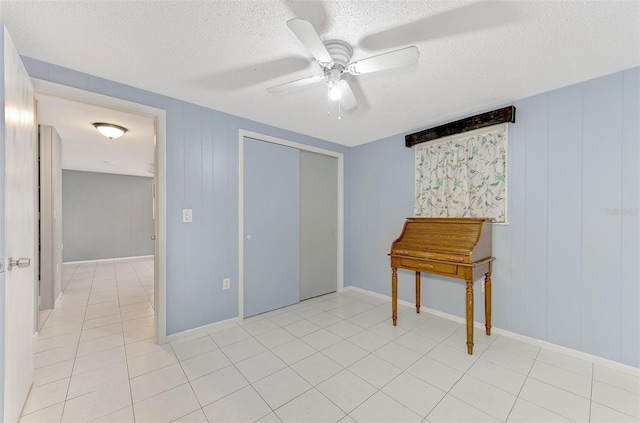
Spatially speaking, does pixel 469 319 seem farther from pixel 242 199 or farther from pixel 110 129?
pixel 110 129

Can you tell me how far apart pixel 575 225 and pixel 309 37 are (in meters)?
2.46

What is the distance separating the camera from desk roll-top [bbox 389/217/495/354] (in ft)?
7.34

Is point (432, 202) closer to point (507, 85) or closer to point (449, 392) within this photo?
point (507, 85)

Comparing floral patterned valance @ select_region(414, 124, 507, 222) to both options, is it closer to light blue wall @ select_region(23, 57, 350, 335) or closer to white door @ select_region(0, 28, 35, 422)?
light blue wall @ select_region(23, 57, 350, 335)

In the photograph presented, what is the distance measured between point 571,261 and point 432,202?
126cm

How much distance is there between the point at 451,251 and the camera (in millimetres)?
2361

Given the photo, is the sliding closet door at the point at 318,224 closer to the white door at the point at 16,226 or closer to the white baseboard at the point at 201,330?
the white baseboard at the point at 201,330

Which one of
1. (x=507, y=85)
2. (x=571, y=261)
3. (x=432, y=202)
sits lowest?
(x=571, y=261)

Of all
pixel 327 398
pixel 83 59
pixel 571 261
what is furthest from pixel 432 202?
pixel 83 59

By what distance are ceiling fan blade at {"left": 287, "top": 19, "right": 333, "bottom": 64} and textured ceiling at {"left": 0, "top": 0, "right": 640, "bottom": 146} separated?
0.56ft

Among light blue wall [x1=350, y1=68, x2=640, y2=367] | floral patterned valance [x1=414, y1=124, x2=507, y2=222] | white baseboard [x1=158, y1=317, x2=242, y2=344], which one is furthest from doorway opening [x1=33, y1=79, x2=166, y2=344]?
light blue wall [x1=350, y1=68, x2=640, y2=367]

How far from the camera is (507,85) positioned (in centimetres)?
217

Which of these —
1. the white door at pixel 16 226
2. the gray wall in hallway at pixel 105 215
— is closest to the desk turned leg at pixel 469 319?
the white door at pixel 16 226

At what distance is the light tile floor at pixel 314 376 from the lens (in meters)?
1.55
